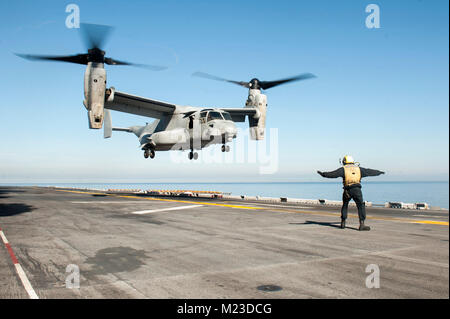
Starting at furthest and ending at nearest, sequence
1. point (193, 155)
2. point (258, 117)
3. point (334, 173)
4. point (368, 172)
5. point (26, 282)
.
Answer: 1. point (258, 117)
2. point (193, 155)
3. point (368, 172)
4. point (334, 173)
5. point (26, 282)

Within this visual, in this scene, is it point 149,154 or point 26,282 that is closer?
point 26,282

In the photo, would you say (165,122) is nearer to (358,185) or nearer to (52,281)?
(358,185)

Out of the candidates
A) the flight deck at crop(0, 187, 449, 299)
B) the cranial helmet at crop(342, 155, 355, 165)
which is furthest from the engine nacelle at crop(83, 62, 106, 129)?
the cranial helmet at crop(342, 155, 355, 165)

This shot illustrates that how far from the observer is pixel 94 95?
24297 mm

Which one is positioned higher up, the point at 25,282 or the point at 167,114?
the point at 167,114

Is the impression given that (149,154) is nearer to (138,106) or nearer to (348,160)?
(138,106)

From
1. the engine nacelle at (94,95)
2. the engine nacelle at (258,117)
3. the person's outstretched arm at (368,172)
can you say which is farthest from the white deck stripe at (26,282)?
the engine nacelle at (258,117)

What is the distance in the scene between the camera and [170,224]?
12.0 m

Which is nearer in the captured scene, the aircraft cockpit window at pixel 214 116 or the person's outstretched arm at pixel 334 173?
the person's outstretched arm at pixel 334 173

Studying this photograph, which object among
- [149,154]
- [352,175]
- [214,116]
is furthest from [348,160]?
[149,154]

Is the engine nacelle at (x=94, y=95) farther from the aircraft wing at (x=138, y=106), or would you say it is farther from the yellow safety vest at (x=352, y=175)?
the yellow safety vest at (x=352, y=175)

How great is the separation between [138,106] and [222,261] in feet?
90.9

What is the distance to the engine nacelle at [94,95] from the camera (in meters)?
24.2
